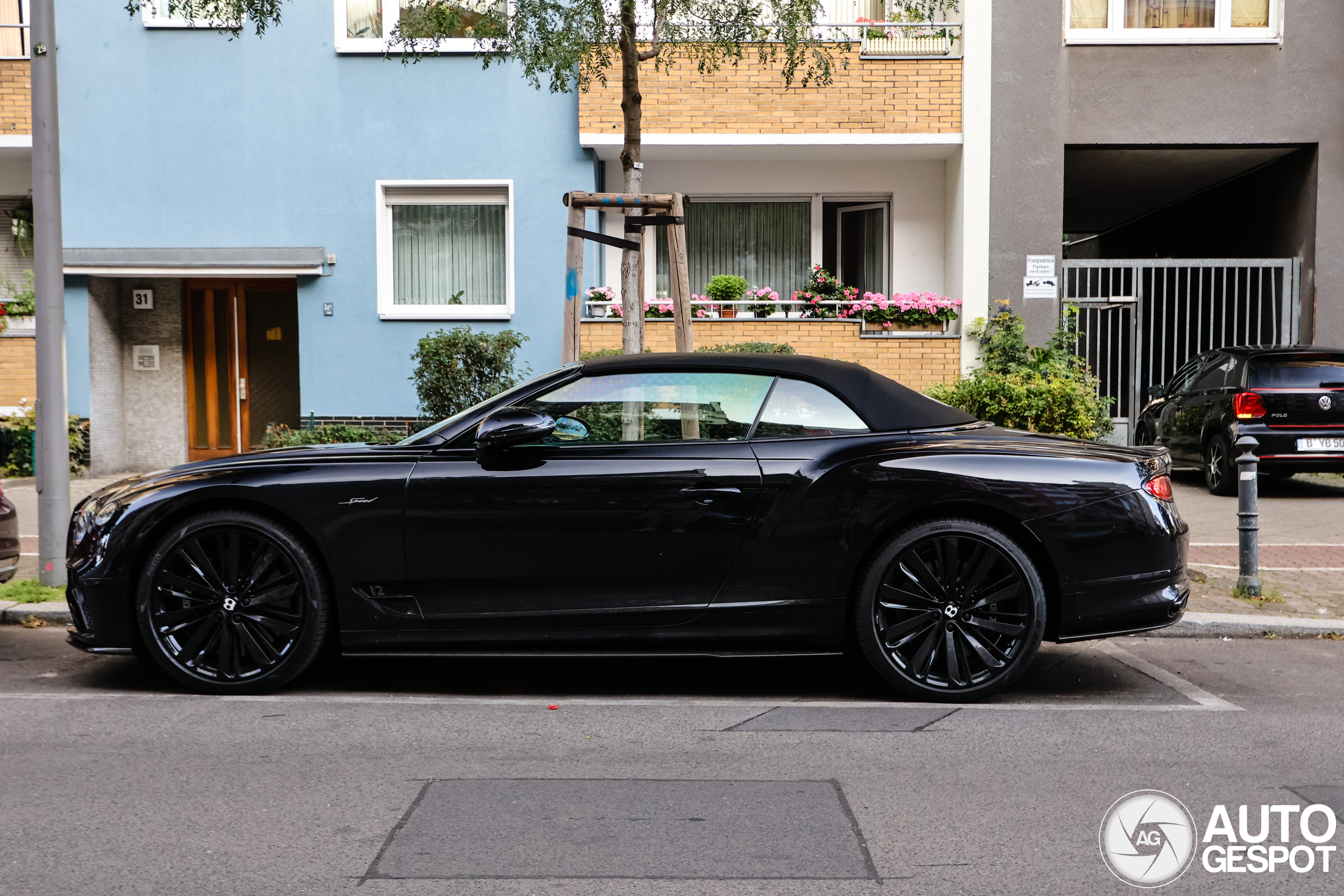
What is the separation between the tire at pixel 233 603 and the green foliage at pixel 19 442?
401 inches

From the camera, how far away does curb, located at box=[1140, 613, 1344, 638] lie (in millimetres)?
6680

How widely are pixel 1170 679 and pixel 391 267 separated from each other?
11171 millimetres

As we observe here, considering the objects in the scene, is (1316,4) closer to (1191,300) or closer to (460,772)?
(1191,300)

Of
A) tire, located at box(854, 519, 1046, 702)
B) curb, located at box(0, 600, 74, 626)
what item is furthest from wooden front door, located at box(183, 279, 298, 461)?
tire, located at box(854, 519, 1046, 702)

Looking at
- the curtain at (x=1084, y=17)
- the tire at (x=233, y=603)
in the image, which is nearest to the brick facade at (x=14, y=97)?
the tire at (x=233, y=603)

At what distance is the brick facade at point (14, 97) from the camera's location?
14.3 metres

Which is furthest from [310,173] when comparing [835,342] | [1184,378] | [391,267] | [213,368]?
[1184,378]

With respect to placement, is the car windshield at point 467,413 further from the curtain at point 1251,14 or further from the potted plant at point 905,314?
the curtain at point 1251,14

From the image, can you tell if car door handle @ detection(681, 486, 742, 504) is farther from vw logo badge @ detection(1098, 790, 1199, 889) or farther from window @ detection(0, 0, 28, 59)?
window @ detection(0, 0, 28, 59)

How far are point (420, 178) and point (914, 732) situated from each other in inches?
446

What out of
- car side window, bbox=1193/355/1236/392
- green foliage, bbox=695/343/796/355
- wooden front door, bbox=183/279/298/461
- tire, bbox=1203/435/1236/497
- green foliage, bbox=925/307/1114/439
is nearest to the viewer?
green foliage, bbox=925/307/1114/439

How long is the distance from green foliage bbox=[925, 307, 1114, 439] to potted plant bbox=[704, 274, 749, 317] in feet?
8.22

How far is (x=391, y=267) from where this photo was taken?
48.1 ft

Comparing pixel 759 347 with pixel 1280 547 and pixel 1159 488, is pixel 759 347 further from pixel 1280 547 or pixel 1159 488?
pixel 1159 488
